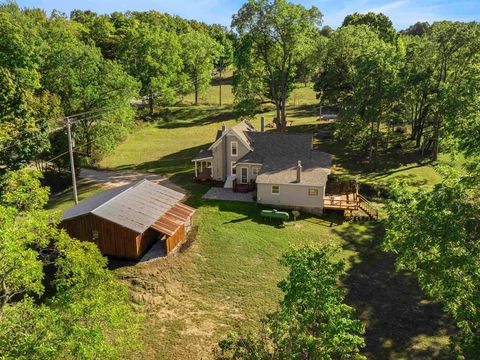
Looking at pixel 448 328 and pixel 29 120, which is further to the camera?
pixel 29 120

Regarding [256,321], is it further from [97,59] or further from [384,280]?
[97,59]

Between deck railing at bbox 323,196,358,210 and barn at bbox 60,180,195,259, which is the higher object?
barn at bbox 60,180,195,259

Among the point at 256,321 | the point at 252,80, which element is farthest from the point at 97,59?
the point at 256,321

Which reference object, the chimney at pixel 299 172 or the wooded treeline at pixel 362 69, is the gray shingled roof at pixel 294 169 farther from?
the wooded treeline at pixel 362 69

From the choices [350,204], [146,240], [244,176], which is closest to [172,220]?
[146,240]

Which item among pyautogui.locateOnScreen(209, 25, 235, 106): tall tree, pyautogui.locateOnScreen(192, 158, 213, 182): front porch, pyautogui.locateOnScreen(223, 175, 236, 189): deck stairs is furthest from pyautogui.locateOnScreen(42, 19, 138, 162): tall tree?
pyautogui.locateOnScreen(209, 25, 235, 106): tall tree

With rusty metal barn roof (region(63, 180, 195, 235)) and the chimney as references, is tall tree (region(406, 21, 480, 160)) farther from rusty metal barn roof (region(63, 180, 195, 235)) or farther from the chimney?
rusty metal barn roof (region(63, 180, 195, 235))
